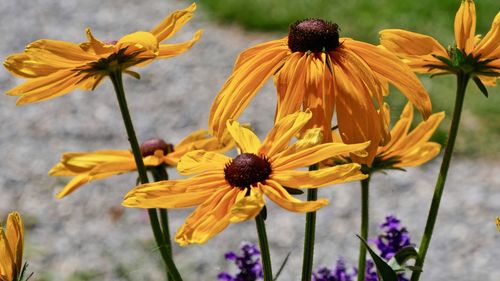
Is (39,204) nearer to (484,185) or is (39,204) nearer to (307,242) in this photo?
(484,185)

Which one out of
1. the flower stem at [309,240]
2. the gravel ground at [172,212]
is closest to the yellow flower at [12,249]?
the flower stem at [309,240]

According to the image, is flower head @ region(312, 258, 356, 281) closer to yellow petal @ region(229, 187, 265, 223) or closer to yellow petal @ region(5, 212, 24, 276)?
yellow petal @ region(5, 212, 24, 276)

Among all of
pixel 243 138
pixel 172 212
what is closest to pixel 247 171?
pixel 243 138

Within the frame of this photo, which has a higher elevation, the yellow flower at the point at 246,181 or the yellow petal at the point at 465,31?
the yellow petal at the point at 465,31

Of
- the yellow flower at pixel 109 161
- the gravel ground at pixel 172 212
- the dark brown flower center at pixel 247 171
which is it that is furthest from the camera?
the gravel ground at pixel 172 212

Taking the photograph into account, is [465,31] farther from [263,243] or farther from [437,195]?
[263,243]

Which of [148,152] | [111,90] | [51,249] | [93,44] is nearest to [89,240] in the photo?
[51,249]

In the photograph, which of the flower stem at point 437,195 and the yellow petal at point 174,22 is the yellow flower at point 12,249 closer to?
the yellow petal at point 174,22
